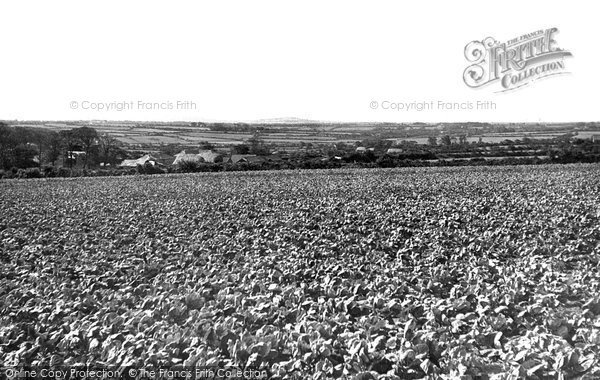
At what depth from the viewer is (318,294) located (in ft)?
29.3

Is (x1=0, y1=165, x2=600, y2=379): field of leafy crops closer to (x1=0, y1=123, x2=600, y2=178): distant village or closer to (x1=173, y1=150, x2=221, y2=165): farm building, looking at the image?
(x1=0, y1=123, x2=600, y2=178): distant village

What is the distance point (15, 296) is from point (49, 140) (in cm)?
7395

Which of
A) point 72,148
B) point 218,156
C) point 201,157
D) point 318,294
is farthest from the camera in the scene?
point 72,148

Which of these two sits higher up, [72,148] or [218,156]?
[72,148]

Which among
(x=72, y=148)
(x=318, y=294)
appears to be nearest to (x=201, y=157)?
(x=72, y=148)

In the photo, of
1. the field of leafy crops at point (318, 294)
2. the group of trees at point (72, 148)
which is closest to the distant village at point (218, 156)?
the group of trees at point (72, 148)

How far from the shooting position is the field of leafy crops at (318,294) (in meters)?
5.83

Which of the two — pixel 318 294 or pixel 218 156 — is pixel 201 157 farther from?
pixel 318 294

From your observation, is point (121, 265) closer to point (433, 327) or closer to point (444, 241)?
point (433, 327)

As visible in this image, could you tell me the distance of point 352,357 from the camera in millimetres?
5746

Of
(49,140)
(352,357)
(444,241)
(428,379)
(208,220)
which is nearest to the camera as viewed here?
(428,379)

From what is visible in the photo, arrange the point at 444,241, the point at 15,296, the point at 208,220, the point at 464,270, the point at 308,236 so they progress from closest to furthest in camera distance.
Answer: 1. the point at 15,296
2. the point at 464,270
3. the point at 444,241
4. the point at 308,236
5. the point at 208,220

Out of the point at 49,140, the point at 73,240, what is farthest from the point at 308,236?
the point at 49,140

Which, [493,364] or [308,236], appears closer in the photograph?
[493,364]
